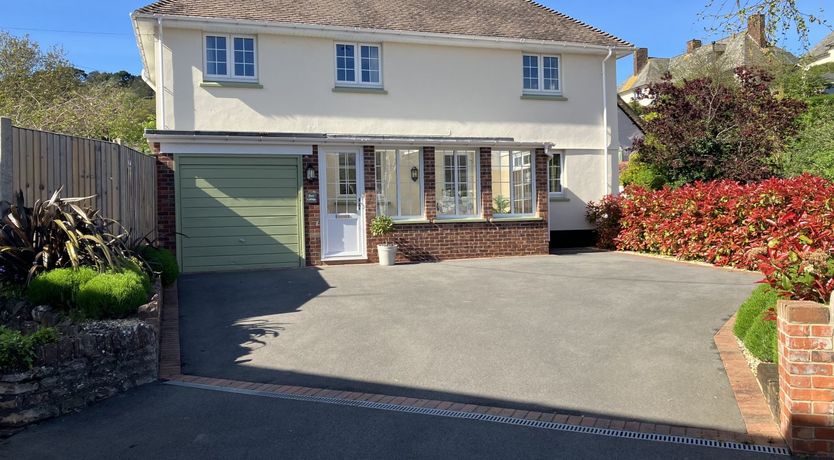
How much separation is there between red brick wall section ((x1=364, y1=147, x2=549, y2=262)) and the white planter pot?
32 centimetres

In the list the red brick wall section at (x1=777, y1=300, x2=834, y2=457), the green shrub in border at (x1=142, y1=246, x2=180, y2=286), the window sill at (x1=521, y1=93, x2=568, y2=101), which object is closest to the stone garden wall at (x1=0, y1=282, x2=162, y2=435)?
the green shrub in border at (x1=142, y1=246, x2=180, y2=286)

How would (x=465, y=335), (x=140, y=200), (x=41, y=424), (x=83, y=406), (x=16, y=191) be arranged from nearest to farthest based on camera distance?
(x=41, y=424) → (x=83, y=406) → (x=16, y=191) → (x=465, y=335) → (x=140, y=200)

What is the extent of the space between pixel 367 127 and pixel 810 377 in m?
13.0

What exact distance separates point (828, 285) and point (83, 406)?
19.4 feet

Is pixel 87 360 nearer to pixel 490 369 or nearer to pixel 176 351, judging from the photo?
pixel 176 351

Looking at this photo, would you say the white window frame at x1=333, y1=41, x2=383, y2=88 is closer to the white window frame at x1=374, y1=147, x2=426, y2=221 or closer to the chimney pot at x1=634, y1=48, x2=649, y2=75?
the white window frame at x1=374, y1=147, x2=426, y2=221

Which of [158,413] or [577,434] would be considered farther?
[158,413]

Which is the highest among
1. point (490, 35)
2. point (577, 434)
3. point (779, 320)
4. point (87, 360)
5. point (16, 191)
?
point (490, 35)

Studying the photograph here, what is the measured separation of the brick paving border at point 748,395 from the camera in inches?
183

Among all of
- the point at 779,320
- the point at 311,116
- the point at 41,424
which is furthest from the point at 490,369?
the point at 311,116

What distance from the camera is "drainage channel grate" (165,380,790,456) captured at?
4488mm

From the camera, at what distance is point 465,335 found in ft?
25.1

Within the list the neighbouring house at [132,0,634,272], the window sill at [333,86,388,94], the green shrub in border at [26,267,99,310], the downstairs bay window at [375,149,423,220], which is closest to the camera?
the green shrub in border at [26,267,99,310]

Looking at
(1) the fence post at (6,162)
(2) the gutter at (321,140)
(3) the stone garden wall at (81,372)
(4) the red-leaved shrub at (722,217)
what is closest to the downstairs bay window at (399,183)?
(2) the gutter at (321,140)
